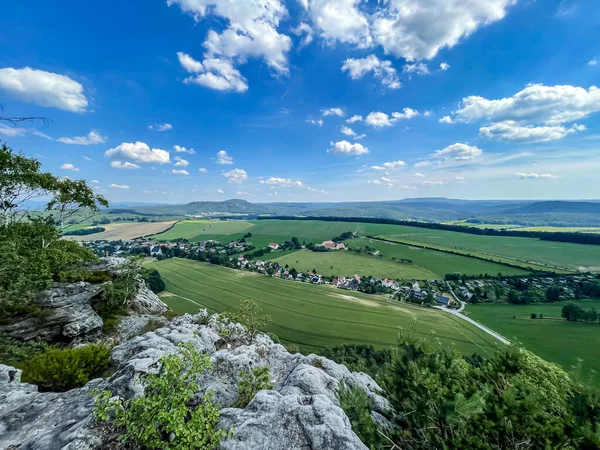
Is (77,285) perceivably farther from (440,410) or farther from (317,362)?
(440,410)

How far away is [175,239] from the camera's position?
163 meters

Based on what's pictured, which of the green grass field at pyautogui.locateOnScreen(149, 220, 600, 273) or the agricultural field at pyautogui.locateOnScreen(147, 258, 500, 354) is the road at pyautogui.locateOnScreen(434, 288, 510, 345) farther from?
the green grass field at pyautogui.locateOnScreen(149, 220, 600, 273)

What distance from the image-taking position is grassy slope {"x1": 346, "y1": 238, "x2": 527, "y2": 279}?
318 feet

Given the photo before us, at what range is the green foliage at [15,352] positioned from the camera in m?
14.2

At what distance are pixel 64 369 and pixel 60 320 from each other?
28.0ft

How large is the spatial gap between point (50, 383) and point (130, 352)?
336cm

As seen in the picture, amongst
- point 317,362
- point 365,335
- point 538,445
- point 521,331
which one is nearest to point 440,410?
point 538,445

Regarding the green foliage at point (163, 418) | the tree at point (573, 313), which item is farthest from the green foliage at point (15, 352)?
the tree at point (573, 313)

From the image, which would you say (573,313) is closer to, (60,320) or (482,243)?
(482,243)

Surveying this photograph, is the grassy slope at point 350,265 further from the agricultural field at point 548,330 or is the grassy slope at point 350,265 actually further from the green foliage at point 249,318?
the green foliage at point 249,318

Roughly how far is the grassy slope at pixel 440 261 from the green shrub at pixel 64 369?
103064 millimetres

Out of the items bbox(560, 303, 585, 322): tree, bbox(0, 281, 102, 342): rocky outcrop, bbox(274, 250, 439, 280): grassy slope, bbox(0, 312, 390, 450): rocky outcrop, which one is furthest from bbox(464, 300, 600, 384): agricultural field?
bbox(0, 281, 102, 342): rocky outcrop

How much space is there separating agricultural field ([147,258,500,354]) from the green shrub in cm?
3846

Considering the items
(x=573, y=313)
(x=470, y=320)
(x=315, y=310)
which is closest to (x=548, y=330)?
(x=573, y=313)
